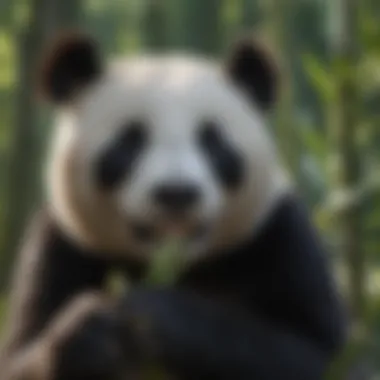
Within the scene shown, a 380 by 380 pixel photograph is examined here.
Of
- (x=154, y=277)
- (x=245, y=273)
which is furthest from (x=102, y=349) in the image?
(x=245, y=273)

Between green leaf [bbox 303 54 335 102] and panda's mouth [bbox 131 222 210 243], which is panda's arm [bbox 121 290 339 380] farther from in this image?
green leaf [bbox 303 54 335 102]

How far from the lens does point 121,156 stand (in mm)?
1077

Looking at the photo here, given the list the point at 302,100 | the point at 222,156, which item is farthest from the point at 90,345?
the point at 302,100

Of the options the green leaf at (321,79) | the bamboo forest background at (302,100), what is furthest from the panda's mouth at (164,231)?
the green leaf at (321,79)

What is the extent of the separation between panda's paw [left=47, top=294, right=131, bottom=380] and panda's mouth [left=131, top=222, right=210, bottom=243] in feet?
0.25

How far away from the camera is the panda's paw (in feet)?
2.84

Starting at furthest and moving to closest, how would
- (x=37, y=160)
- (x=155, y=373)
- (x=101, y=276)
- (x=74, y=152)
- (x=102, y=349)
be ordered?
1. (x=37, y=160)
2. (x=101, y=276)
3. (x=74, y=152)
4. (x=102, y=349)
5. (x=155, y=373)

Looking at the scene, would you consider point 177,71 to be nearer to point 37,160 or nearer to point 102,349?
point 102,349

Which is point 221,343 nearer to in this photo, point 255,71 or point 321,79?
point 255,71

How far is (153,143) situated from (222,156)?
68 millimetres

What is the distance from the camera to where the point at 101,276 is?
3.89 ft

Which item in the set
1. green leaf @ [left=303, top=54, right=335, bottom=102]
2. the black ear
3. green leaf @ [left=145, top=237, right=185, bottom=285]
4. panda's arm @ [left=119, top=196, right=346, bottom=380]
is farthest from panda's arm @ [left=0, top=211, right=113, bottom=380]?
green leaf @ [left=303, top=54, right=335, bottom=102]

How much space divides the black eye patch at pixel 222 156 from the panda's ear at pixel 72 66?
0.13m

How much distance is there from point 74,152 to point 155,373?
46cm
